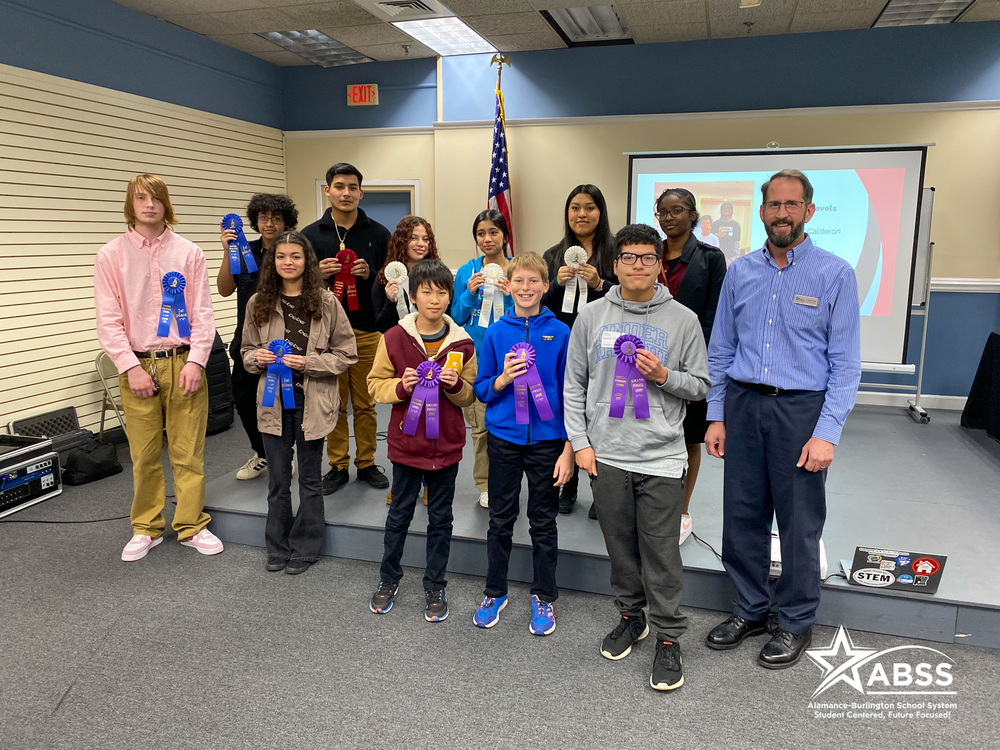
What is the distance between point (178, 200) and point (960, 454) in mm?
6086

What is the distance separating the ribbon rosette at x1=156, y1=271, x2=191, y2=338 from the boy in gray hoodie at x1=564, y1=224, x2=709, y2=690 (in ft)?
6.02

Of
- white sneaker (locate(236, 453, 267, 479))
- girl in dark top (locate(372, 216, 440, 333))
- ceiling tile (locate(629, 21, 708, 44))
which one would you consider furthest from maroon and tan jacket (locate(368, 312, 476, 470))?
ceiling tile (locate(629, 21, 708, 44))

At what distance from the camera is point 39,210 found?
169 inches

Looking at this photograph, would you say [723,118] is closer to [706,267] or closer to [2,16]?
[706,267]

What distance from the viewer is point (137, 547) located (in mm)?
3100

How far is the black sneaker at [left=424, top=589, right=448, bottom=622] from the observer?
2572 mm

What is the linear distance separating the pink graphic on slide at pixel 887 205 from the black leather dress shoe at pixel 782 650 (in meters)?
3.66

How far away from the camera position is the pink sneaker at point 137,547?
10.1 ft

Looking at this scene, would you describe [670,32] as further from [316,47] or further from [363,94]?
[316,47]

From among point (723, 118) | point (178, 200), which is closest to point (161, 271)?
point (178, 200)

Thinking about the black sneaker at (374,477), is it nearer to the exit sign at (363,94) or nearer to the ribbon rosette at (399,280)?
the ribbon rosette at (399,280)

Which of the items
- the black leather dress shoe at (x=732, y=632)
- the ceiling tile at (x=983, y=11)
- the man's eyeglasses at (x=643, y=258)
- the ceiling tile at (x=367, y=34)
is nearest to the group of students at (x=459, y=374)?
the man's eyeglasses at (x=643, y=258)

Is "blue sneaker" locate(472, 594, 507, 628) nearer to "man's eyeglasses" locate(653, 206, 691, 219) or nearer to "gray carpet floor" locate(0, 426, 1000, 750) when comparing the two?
"gray carpet floor" locate(0, 426, 1000, 750)

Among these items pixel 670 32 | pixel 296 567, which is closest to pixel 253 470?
pixel 296 567
